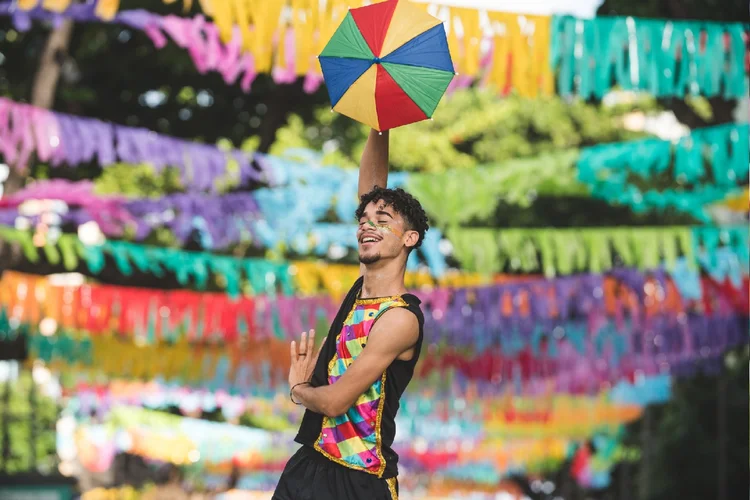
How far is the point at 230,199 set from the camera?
1252cm

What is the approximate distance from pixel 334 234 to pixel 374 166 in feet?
24.9

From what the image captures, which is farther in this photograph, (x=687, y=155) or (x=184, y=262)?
(x=184, y=262)

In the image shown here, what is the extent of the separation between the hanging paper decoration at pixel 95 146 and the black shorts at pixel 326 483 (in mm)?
6259

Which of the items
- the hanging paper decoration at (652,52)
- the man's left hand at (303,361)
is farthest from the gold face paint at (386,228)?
the hanging paper decoration at (652,52)

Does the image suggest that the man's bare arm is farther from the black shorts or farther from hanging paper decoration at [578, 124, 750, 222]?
hanging paper decoration at [578, 124, 750, 222]

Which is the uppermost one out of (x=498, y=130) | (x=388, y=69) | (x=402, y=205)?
(x=498, y=130)

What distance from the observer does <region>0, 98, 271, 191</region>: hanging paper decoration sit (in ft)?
34.2

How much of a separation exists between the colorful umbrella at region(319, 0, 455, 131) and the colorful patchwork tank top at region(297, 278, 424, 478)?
3.08ft

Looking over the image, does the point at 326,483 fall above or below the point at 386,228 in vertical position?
below

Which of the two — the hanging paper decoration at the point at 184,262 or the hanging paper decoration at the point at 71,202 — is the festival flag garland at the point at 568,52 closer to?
the hanging paper decoration at the point at 71,202

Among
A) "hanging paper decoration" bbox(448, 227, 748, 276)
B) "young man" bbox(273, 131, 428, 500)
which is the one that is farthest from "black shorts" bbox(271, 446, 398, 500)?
"hanging paper decoration" bbox(448, 227, 748, 276)

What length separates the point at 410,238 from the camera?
16.5ft

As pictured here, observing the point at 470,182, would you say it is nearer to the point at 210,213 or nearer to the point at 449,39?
the point at 449,39

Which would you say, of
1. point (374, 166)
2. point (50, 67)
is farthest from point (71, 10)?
point (50, 67)
